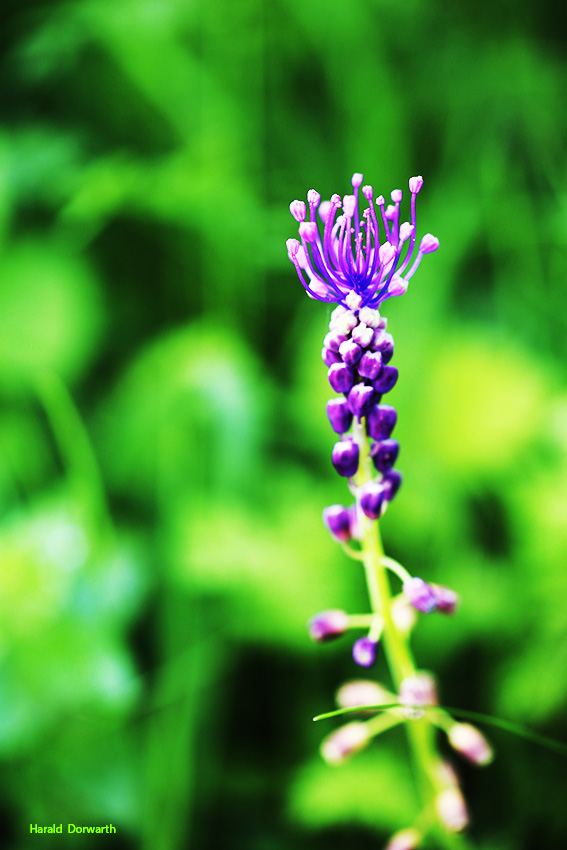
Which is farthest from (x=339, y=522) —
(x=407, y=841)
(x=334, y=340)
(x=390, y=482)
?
(x=407, y=841)

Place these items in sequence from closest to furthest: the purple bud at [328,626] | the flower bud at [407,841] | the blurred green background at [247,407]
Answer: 1. the purple bud at [328,626]
2. the flower bud at [407,841]
3. the blurred green background at [247,407]


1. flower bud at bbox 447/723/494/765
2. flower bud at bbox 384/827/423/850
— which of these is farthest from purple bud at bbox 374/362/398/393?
flower bud at bbox 384/827/423/850

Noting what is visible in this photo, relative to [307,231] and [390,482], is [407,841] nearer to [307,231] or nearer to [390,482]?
[390,482]

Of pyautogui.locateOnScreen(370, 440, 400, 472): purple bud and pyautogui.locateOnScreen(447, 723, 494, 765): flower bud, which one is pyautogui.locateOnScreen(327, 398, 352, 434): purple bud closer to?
pyautogui.locateOnScreen(370, 440, 400, 472): purple bud

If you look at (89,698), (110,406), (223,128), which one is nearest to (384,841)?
(89,698)

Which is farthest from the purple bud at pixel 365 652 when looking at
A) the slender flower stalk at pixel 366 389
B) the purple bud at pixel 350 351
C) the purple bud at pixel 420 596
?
the purple bud at pixel 350 351

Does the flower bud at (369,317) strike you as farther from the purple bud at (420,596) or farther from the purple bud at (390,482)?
the purple bud at (420,596)
